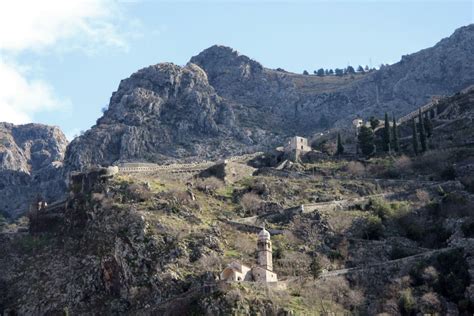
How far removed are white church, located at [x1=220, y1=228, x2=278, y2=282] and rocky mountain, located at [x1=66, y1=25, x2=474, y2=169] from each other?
226ft

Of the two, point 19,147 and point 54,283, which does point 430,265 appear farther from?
point 19,147

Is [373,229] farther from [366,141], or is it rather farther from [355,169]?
[366,141]

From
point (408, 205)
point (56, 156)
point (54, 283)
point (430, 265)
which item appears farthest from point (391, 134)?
point (56, 156)

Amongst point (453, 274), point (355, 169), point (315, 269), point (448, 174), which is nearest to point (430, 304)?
point (453, 274)

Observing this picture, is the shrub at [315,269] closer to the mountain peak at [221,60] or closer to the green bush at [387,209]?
the green bush at [387,209]

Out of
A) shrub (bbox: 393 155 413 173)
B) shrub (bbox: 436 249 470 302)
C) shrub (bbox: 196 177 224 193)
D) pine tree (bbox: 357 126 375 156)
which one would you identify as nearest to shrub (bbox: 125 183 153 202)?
shrub (bbox: 196 177 224 193)

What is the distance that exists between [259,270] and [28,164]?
115416 millimetres

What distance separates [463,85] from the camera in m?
166

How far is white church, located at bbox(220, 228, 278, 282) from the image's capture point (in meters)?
69.4

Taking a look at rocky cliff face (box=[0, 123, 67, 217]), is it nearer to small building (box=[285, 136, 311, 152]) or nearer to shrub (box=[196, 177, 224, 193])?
small building (box=[285, 136, 311, 152])

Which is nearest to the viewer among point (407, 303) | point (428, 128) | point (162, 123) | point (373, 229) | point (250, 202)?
point (407, 303)

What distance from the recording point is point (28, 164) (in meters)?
176

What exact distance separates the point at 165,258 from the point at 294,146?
4273 centimetres

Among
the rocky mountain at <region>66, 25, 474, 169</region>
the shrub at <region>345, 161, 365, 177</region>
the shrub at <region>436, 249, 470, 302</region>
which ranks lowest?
the shrub at <region>436, 249, 470, 302</region>
